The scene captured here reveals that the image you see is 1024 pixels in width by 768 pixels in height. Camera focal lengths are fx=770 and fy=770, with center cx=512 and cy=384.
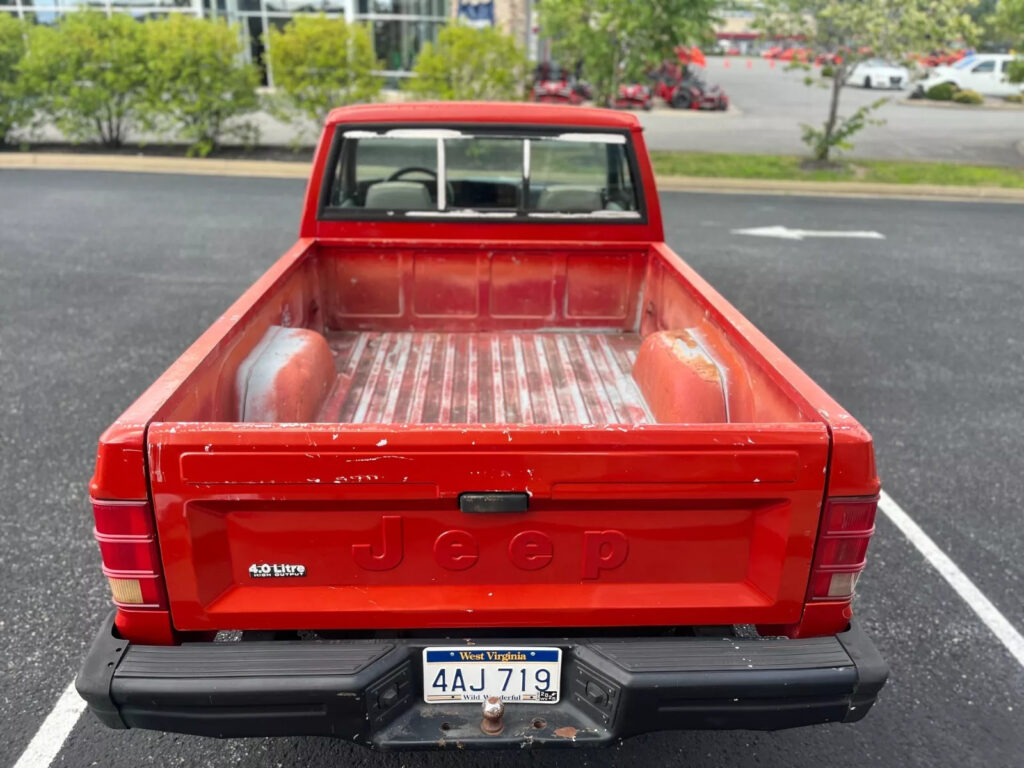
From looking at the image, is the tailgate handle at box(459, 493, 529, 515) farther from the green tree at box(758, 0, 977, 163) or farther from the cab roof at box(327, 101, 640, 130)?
the green tree at box(758, 0, 977, 163)

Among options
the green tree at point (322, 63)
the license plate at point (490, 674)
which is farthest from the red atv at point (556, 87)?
the license plate at point (490, 674)

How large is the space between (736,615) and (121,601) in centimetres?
167

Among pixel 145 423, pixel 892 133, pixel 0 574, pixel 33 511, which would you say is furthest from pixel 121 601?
pixel 892 133

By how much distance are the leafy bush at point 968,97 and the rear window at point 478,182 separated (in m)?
30.2

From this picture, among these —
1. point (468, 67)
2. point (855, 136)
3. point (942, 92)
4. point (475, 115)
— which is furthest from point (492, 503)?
point (942, 92)

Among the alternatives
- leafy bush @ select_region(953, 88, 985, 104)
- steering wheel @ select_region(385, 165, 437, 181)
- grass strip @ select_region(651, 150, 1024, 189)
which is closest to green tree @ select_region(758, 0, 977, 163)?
grass strip @ select_region(651, 150, 1024, 189)

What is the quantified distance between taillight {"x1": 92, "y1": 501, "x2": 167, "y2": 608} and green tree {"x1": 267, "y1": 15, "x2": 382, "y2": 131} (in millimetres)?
13217

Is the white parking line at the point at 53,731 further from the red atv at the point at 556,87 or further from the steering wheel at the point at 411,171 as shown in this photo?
the red atv at the point at 556,87

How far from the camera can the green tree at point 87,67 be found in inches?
542

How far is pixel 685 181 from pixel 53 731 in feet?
41.1

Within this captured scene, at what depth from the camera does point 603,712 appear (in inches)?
80.9

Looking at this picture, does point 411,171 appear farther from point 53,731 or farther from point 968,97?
point 968,97

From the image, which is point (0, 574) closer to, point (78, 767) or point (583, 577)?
point (78, 767)

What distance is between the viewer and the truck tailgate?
1.93 metres
